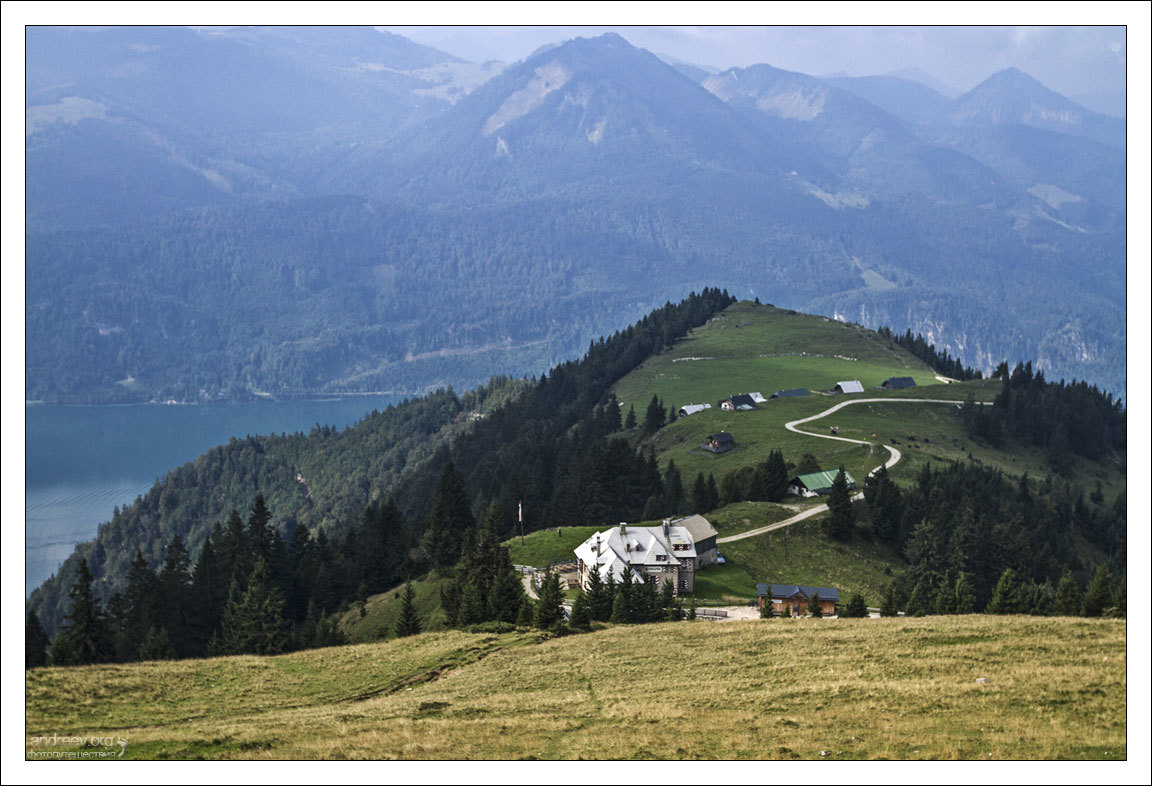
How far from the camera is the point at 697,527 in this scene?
79.2m

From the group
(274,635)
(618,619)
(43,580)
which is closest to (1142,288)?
(618,619)

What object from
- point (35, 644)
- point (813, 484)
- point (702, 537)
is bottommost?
point (813, 484)

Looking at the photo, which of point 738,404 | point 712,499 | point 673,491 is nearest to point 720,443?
point 738,404

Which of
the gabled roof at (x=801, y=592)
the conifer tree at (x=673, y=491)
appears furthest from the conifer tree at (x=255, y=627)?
the conifer tree at (x=673, y=491)

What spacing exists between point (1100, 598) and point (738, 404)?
10400 cm

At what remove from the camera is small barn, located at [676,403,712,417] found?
156625mm

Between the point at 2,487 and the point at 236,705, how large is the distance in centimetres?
1097

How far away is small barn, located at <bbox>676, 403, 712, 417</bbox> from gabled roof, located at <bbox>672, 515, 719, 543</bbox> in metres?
74.0

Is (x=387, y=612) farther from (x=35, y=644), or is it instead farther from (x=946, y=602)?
(x=946, y=602)

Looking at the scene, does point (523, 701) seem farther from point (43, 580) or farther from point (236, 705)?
point (43, 580)

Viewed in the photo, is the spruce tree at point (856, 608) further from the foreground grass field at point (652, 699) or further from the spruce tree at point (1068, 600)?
the foreground grass field at point (652, 699)

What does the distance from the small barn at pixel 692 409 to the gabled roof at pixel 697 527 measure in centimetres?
7403

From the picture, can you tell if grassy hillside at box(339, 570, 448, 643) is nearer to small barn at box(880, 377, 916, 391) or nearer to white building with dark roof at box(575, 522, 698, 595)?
white building with dark roof at box(575, 522, 698, 595)

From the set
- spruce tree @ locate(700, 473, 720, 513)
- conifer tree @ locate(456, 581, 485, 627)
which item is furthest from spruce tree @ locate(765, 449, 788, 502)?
conifer tree @ locate(456, 581, 485, 627)
